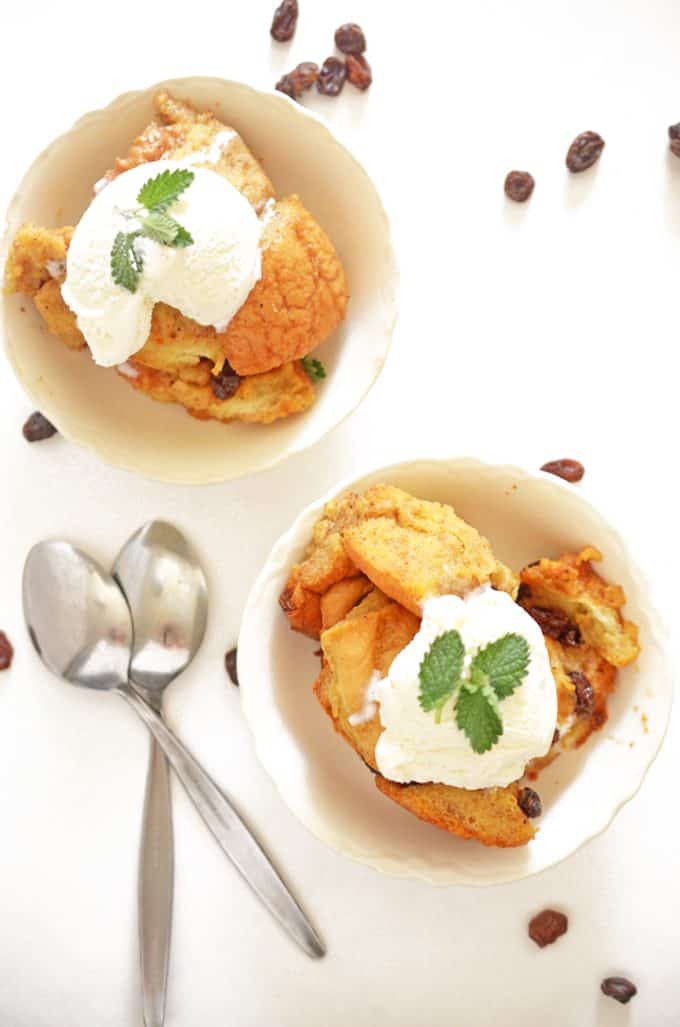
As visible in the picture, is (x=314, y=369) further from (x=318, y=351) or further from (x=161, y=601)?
(x=161, y=601)

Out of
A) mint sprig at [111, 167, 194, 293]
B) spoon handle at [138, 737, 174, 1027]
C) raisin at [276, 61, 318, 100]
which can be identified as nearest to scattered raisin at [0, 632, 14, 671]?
spoon handle at [138, 737, 174, 1027]

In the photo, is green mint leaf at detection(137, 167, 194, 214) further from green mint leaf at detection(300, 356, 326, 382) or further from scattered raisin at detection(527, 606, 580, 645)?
scattered raisin at detection(527, 606, 580, 645)

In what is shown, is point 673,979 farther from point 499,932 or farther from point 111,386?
point 111,386

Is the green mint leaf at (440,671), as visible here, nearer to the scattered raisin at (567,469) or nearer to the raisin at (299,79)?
the scattered raisin at (567,469)

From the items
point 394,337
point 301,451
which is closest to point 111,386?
point 301,451

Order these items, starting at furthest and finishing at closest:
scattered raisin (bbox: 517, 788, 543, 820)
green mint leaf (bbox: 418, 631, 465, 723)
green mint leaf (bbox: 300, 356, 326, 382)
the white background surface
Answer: the white background surface < green mint leaf (bbox: 300, 356, 326, 382) < scattered raisin (bbox: 517, 788, 543, 820) < green mint leaf (bbox: 418, 631, 465, 723)

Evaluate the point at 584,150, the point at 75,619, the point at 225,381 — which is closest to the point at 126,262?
the point at 225,381
